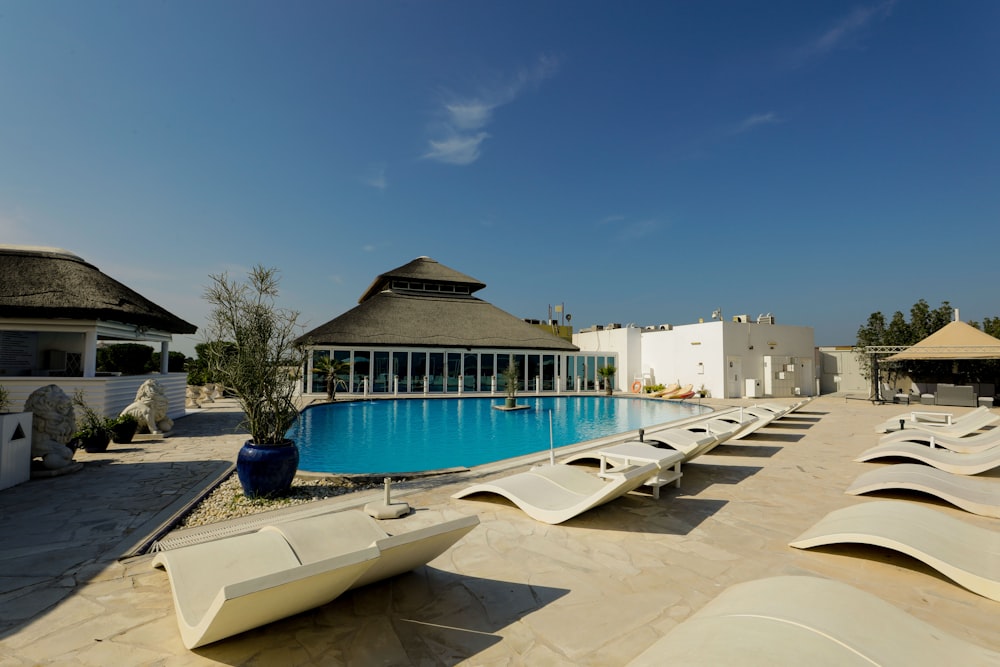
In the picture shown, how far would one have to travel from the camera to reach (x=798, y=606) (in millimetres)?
1959

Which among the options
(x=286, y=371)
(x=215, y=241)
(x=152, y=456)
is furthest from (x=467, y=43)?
(x=152, y=456)

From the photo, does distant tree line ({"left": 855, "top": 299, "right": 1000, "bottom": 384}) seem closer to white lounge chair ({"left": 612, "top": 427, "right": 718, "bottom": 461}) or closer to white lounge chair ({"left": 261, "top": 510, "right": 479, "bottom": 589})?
white lounge chair ({"left": 612, "top": 427, "right": 718, "bottom": 461})

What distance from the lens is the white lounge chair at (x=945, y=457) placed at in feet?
22.0

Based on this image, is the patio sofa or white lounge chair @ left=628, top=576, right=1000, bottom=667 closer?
Result: white lounge chair @ left=628, top=576, right=1000, bottom=667

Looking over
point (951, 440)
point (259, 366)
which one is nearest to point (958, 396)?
point (951, 440)

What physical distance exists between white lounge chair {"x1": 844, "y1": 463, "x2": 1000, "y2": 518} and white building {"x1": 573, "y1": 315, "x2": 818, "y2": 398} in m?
18.8

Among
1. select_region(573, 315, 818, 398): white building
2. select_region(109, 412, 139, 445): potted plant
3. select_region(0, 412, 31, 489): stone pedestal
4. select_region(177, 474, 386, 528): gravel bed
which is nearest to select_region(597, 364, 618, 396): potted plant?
select_region(573, 315, 818, 398): white building

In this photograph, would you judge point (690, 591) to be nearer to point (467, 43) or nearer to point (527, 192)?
point (467, 43)

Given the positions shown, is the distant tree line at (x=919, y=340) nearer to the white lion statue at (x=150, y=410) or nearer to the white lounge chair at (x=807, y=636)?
the white lounge chair at (x=807, y=636)

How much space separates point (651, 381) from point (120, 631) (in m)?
26.9


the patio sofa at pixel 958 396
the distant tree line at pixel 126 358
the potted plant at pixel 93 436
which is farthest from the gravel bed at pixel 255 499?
the patio sofa at pixel 958 396

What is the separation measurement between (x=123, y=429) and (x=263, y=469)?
6.21m

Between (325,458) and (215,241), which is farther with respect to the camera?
(215,241)

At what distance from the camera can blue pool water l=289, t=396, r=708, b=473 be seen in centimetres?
1038
